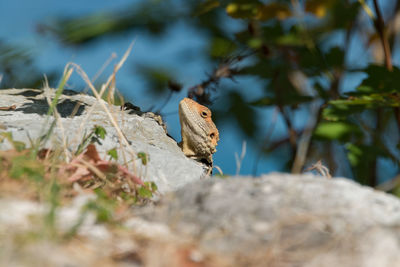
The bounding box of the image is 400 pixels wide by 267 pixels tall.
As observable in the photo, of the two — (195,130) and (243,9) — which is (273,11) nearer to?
(243,9)

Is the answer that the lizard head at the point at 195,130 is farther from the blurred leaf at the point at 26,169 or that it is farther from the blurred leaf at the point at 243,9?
the blurred leaf at the point at 26,169

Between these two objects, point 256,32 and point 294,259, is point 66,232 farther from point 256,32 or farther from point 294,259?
point 256,32

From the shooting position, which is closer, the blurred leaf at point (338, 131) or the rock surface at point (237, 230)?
the rock surface at point (237, 230)

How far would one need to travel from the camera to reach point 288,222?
1.56 meters

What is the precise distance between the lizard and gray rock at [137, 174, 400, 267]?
85.4 inches

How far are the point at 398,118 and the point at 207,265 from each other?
3.14 meters

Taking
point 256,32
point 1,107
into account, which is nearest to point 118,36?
point 256,32

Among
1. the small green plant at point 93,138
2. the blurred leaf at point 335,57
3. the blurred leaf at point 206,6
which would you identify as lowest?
the blurred leaf at point 335,57

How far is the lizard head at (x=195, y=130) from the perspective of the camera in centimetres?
398

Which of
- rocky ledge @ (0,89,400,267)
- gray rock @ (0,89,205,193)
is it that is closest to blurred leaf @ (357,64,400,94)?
gray rock @ (0,89,205,193)

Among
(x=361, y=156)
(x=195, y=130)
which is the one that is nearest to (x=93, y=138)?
(x=195, y=130)

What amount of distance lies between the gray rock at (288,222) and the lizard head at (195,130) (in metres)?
2.17

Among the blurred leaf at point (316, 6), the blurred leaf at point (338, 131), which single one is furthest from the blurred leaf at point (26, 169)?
the blurred leaf at point (316, 6)

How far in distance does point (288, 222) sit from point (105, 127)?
1733 millimetres
